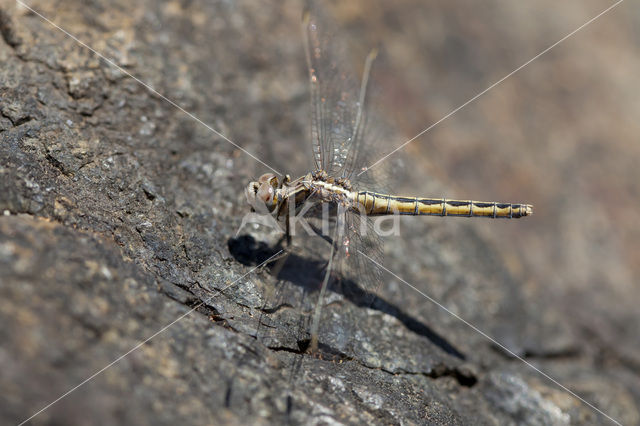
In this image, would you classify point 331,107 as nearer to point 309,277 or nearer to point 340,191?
point 340,191

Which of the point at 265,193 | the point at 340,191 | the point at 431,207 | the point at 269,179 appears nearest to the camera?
the point at 265,193

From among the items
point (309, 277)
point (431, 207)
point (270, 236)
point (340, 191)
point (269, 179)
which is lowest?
point (309, 277)

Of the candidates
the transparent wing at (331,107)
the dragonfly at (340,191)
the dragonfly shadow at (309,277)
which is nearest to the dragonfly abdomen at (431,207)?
the dragonfly at (340,191)

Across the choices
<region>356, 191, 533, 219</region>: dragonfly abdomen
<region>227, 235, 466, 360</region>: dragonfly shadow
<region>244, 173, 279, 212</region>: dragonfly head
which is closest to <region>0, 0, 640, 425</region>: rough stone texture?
<region>227, 235, 466, 360</region>: dragonfly shadow

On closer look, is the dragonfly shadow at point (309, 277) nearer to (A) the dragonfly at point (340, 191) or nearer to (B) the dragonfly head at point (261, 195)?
(A) the dragonfly at point (340, 191)

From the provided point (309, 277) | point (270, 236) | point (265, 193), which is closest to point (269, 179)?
point (265, 193)

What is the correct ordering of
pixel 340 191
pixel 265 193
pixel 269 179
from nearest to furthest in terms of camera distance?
1. pixel 265 193
2. pixel 269 179
3. pixel 340 191

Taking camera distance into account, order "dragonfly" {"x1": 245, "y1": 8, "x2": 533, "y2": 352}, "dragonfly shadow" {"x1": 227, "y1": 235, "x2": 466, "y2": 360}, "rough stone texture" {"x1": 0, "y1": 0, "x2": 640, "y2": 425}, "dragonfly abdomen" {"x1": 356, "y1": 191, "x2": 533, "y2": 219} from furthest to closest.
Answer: "dragonfly abdomen" {"x1": 356, "y1": 191, "x2": 533, "y2": 219} → "dragonfly" {"x1": 245, "y1": 8, "x2": 533, "y2": 352} → "dragonfly shadow" {"x1": 227, "y1": 235, "x2": 466, "y2": 360} → "rough stone texture" {"x1": 0, "y1": 0, "x2": 640, "y2": 425}

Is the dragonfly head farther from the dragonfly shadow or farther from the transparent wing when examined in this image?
the transparent wing
